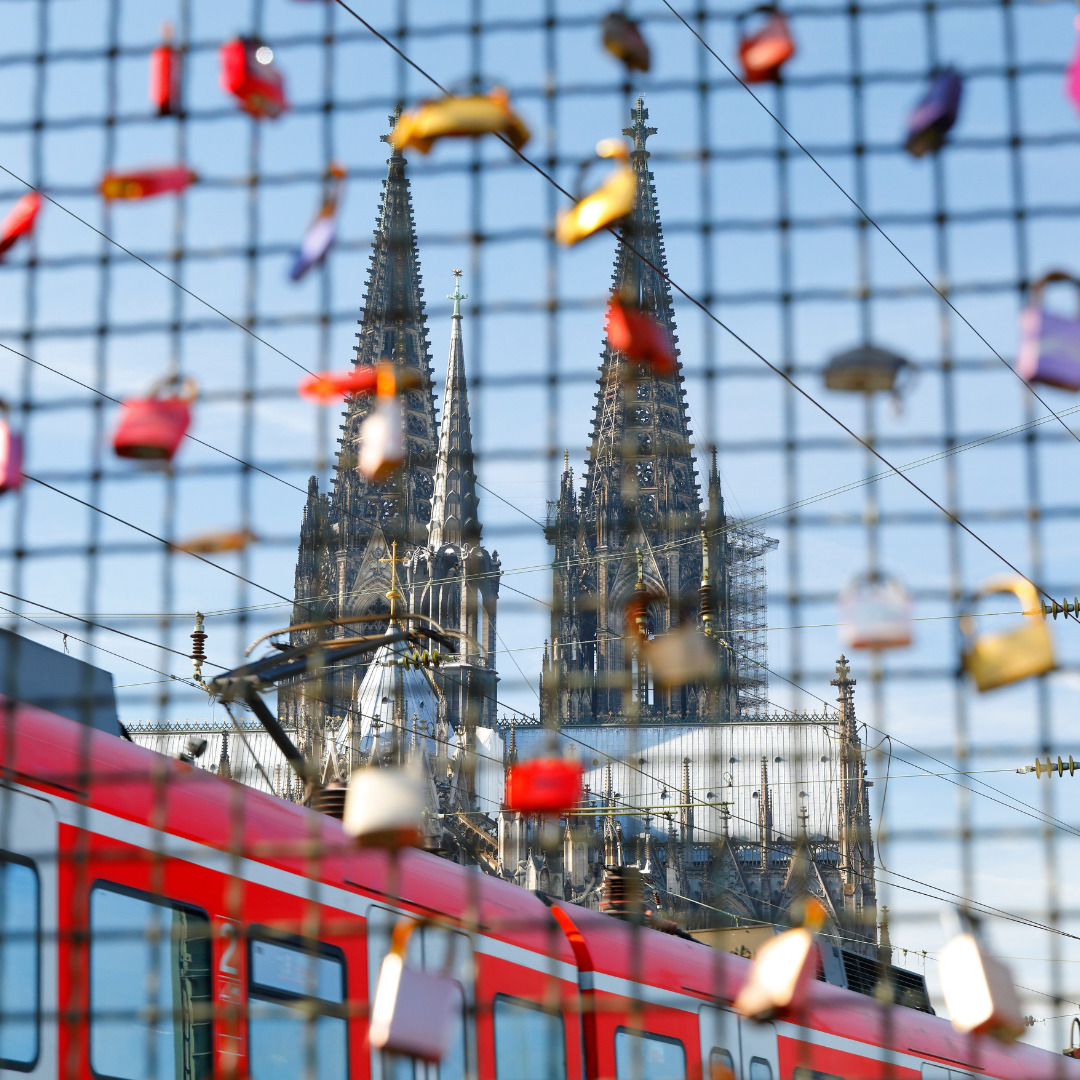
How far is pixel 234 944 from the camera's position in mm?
7906

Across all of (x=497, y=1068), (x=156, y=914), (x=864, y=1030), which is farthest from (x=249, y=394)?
(x=864, y=1030)

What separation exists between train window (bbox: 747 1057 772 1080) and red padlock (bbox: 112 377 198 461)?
8.05 m

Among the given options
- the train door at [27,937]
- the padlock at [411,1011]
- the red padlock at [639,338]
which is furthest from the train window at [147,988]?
the red padlock at [639,338]

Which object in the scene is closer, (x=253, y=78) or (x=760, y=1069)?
(x=253, y=78)

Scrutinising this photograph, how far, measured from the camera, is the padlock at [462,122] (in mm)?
5000

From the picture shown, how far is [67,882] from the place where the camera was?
7145 mm

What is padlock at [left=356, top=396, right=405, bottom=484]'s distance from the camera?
499 cm

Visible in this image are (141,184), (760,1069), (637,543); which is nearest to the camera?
(141,184)

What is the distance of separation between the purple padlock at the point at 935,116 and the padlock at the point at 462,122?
121 centimetres

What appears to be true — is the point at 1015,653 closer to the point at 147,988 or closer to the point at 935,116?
the point at 935,116

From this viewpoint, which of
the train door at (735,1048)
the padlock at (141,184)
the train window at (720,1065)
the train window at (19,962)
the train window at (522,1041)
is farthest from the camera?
the train door at (735,1048)

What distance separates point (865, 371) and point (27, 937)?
4.34 metres

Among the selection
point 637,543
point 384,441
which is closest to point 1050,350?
point 384,441

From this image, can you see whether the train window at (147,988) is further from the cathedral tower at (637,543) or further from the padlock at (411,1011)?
the cathedral tower at (637,543)
